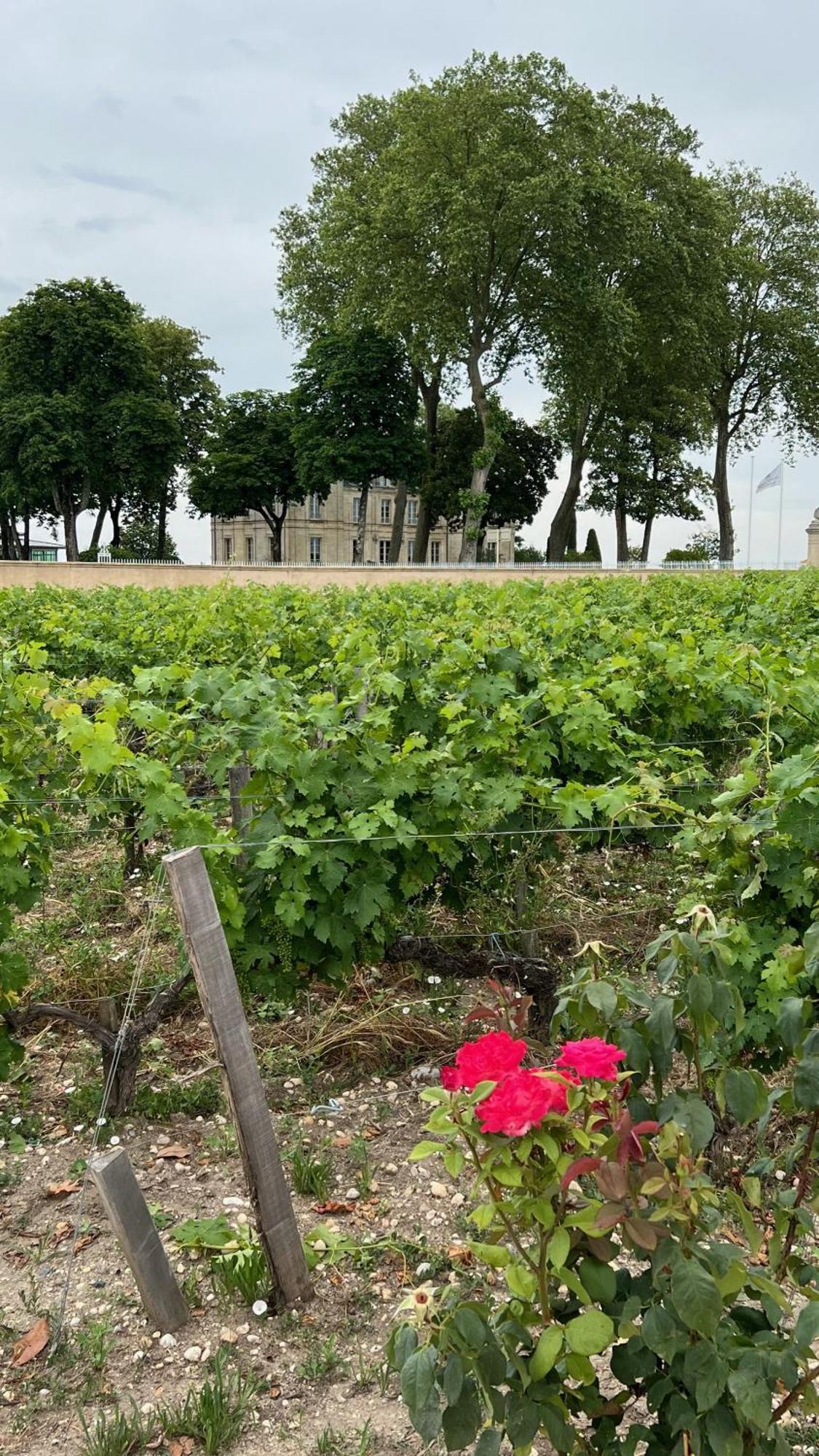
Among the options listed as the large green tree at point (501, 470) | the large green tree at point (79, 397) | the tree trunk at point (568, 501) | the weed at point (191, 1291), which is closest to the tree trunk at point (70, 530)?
the large green tree at point (79, 397)

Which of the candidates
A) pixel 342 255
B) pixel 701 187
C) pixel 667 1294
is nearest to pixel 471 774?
pixel 667 1294

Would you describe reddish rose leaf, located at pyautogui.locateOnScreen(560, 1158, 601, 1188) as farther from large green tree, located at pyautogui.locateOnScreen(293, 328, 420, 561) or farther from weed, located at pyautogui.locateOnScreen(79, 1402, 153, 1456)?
large green tree, located at pyautogui.locateOnScreen(293, 328, 420, 561)

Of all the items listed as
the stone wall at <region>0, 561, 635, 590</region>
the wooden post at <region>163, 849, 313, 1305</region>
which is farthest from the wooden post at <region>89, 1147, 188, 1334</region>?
the stone wall at <region>0, 561, 635, 590</region>

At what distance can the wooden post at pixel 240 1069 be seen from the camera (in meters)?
2.83

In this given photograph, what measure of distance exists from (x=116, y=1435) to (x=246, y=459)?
5509cm

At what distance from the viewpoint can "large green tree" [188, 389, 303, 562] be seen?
55281 mm

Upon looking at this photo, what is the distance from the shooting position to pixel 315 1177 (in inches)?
144

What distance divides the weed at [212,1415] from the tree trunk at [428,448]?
44868mm

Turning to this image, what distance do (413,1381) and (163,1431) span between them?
1.33m

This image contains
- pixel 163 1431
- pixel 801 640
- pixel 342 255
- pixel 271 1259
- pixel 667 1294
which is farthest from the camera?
pixel 342 255

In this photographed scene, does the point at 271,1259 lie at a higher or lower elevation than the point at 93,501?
lower

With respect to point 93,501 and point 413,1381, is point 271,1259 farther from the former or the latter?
point 93,501

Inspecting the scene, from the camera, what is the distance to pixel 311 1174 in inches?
144

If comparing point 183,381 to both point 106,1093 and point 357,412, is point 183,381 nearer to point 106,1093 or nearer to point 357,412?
point 357,412
